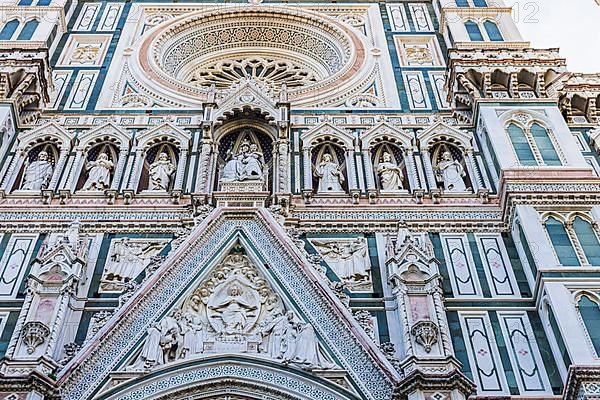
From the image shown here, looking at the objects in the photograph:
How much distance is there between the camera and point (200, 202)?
44.3ft

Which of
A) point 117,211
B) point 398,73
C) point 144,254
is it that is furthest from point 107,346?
point 398,73

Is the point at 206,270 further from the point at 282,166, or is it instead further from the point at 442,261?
the point at 442,261

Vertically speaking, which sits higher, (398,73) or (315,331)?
(398,73)

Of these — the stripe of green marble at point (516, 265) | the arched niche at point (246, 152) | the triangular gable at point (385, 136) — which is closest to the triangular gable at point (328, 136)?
the triangular gable at point (385, 136)

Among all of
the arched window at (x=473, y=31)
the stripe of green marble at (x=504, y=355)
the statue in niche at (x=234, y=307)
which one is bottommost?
the stripe of green marble at (x=504, y=355)

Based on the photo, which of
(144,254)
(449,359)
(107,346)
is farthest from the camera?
(144,254)

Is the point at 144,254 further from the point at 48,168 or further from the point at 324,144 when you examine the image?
the point at 324,144

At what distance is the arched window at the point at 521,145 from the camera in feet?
45.8

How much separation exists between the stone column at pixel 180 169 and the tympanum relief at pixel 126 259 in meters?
1.28

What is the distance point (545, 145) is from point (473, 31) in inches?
158

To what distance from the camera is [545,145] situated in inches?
566

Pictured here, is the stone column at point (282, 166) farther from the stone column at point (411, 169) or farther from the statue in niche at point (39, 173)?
the statue in niche at point (39, 173)

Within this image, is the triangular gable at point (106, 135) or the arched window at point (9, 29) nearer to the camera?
the triangular gable at point (106, 135)

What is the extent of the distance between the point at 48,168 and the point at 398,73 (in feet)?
21.8
